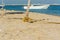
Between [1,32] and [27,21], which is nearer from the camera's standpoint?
[1,32]

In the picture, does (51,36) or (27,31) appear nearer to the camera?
(51,36)

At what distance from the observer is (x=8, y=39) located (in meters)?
9.79

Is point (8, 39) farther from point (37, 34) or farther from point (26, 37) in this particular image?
point (37, 34)

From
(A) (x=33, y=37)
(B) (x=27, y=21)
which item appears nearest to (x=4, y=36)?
(A) (x=33, y=37)

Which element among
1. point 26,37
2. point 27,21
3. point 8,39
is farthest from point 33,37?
point 27,21

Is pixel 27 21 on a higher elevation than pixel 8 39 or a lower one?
lower

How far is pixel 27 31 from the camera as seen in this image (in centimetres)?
1190

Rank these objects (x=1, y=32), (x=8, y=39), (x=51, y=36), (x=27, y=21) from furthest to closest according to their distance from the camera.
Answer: (x=27, y=21)
(x=1, y=32)
(x=51, y=36)
(x=8, y=39)

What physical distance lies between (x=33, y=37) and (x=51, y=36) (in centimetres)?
78

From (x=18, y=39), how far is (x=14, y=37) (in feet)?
1.27

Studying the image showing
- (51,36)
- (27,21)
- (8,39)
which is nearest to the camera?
(8,39)

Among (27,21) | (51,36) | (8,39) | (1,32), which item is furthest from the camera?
(27,21)

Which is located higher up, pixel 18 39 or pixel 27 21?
pixel 18 39

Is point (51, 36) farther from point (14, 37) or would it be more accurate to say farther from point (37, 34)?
point (14, 37)
